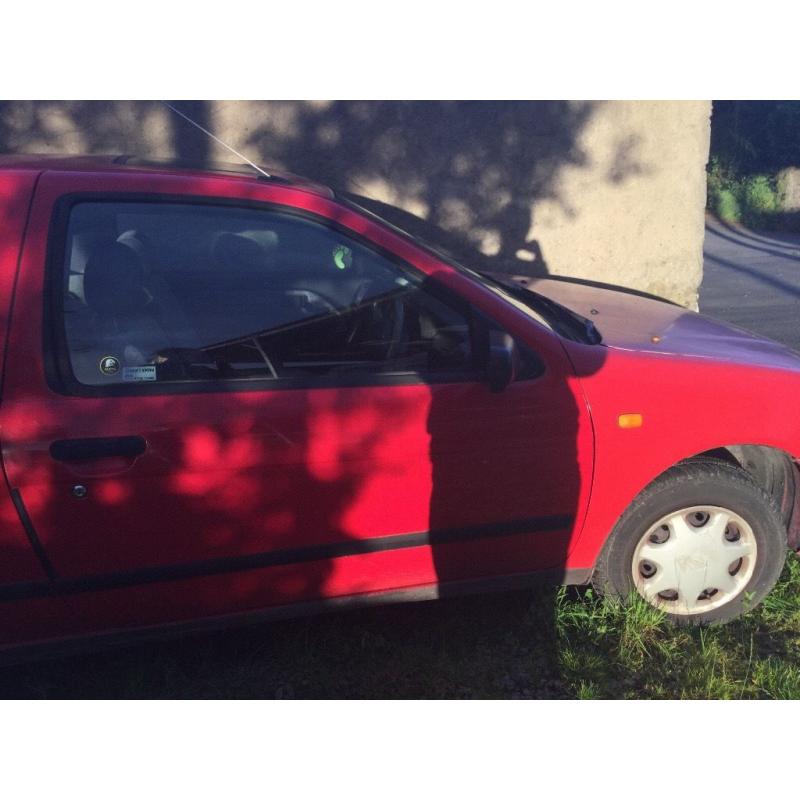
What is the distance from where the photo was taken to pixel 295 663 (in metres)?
3.02

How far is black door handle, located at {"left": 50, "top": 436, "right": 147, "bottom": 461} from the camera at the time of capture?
2.36 m

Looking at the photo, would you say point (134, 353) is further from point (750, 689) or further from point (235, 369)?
point (750, 689)

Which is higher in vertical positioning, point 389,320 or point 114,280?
point 114,280

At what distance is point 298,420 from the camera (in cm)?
255

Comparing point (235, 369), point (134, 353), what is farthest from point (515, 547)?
point (134, 353)

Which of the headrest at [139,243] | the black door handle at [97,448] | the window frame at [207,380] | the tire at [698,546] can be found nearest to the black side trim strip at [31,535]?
the black door handle at [97,448]

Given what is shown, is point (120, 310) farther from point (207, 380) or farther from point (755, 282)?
point (755, 282)

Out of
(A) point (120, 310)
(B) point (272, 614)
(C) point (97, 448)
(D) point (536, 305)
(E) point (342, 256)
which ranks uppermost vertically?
(E) point (342, 256)

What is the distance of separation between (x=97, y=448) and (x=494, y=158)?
3.88 metres

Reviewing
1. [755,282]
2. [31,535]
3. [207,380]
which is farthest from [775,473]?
[755,282]

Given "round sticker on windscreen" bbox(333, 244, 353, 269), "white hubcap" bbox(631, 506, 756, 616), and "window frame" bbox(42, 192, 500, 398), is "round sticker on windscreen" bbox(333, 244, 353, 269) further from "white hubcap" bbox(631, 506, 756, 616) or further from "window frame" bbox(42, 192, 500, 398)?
Answer: "white hubcap" bbox(631, 506, 756, 616)

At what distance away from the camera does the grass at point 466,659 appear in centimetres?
285

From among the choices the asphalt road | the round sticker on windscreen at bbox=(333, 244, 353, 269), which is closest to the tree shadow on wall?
the asphalt road

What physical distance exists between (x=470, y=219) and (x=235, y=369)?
332 centimetres
